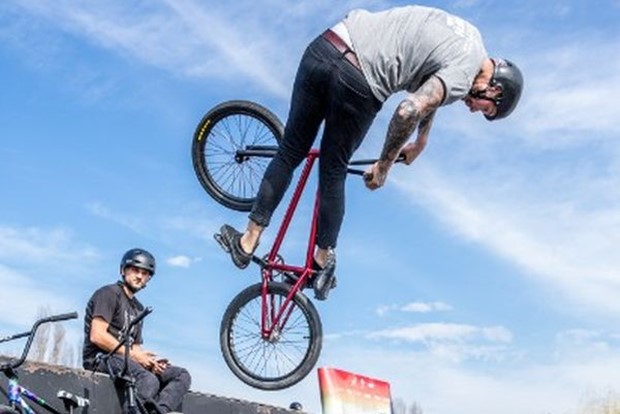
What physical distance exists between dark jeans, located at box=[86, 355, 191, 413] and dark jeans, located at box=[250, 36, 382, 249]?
1362 millimetres

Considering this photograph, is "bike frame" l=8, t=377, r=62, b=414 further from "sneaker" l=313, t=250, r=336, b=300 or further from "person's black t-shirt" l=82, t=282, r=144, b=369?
"sneaker" l=313, t=250, r=336, b=300

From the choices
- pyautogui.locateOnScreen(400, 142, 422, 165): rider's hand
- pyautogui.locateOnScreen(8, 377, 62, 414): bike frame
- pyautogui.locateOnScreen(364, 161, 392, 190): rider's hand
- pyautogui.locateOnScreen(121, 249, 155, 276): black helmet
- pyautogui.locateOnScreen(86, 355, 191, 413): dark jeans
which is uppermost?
pyautogui.locateOnScreen(400, 142, 422, 165): rider's hand

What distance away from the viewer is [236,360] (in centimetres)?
777

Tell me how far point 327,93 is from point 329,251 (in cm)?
136

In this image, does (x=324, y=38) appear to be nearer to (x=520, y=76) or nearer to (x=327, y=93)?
(x=327, y=93)

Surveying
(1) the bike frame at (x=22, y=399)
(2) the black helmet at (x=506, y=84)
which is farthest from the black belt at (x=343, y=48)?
(1) the bike frame at (x=22, y=399)

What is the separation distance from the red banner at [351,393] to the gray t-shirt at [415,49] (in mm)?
1920

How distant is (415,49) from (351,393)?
7.90 ft

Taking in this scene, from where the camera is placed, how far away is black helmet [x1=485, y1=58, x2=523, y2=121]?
6.29 metres

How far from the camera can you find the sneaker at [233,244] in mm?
7094

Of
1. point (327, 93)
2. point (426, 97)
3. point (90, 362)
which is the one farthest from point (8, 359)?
point (426, 97)

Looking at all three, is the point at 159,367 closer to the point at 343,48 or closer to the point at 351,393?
the point at 351,393

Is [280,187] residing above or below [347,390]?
above

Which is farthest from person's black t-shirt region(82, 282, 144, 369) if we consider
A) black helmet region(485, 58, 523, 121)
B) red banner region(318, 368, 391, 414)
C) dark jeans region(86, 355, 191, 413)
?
black helmet region(485, 58, 523, 121)
